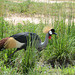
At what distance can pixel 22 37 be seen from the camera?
3748 millimetres

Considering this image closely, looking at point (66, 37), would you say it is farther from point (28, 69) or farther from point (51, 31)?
point (28, 69)

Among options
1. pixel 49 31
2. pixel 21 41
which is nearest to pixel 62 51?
pixel 49 31

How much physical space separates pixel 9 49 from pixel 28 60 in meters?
0.95

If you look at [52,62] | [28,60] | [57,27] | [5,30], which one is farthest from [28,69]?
[5,30]

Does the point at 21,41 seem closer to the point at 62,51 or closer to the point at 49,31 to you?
the point at 49,31

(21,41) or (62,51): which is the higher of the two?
(21,41)

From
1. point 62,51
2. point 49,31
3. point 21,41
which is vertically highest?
point 49,31

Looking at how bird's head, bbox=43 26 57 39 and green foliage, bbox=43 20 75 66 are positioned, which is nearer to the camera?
green foliage, bbox=43 20 75 66

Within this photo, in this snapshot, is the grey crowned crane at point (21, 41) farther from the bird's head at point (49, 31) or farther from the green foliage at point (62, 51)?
the green foliage at point (62, 51)

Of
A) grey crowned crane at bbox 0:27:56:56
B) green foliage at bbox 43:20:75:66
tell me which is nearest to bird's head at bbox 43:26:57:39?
grey crowned crane at bbox 0:27:56:56

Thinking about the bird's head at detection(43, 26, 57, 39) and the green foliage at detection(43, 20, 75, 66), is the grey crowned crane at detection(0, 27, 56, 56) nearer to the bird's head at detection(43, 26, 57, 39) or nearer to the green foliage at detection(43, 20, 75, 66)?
the bird's head at detection(43, 26, 57, 39)

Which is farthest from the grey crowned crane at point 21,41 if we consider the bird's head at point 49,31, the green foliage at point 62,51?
the green foliage at point 62,51

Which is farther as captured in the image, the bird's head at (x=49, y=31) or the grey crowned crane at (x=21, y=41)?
the bird's head at (x=49, y=31)

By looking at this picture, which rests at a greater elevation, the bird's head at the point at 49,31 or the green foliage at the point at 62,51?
the bird's head at the point at 49,31
